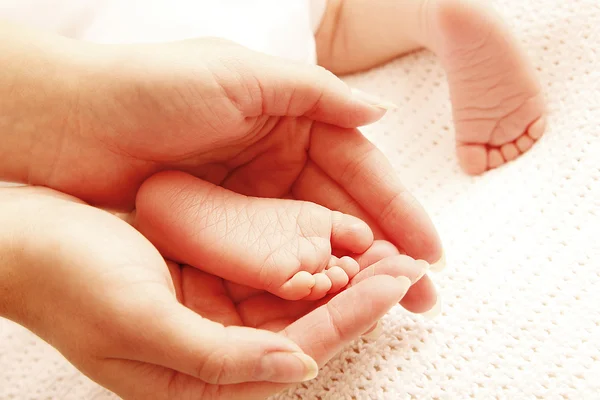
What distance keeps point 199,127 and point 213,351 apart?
31 cm

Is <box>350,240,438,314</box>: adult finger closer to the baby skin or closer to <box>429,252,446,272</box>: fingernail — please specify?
<box>429,252,446,272</box>: fingernail

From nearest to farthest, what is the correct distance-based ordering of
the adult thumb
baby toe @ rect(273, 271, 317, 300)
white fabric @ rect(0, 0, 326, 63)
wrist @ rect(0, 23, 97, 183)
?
the adult thumb → baby toe @ rect(273, 271, 317, 300) → wrist @ rect(0, 23, 97, 183) → white fabric @ rect(0, 0, 326, 63)

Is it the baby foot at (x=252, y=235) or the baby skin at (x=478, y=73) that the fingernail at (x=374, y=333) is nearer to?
the baby foot at (x=252, y=235)

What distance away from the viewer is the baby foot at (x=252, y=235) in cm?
68

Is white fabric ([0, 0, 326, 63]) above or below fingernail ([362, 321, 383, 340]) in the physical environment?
above

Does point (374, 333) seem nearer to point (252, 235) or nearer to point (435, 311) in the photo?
point (435, 311)

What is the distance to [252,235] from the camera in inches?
27.7

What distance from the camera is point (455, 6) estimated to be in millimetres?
939

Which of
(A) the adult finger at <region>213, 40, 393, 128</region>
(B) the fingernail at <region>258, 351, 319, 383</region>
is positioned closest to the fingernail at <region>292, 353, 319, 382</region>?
(B) the fingernail at <region>258, 351, 319, 383</region>

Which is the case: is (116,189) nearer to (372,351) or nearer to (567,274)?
(372,351)

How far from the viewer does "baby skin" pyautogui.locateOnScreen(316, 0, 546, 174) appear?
0.95 m

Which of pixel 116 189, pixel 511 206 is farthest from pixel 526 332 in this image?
pixel 116 189

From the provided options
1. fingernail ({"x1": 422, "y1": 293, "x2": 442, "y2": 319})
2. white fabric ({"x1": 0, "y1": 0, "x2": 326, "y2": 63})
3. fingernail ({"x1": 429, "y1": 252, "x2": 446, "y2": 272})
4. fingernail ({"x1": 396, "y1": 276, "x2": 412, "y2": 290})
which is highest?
white fabric ({"x1": 0, "y1": 0, "x2": 326, "y2": 63})

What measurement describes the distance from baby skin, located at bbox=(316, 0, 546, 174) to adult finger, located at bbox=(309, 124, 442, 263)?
288 mm
